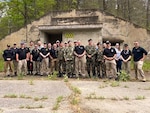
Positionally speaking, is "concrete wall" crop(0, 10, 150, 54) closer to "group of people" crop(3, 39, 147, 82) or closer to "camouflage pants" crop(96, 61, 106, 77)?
"group of people" crop(3, 39, 147, 82)

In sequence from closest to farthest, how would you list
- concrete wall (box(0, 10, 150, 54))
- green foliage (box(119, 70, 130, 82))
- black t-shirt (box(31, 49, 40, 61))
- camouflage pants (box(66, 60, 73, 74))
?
green foliage (box(119, 70, 130, 82)), camouflage pants (box(66, 60, 73, 74)), black t-shirt (box(31, 49, 40, 61)), concrete wall (box(0, 10, 150, 54))

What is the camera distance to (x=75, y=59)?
15.9 m

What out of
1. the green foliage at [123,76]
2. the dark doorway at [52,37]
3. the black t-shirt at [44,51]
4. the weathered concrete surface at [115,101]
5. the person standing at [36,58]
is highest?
the dark doorway at [52,37]

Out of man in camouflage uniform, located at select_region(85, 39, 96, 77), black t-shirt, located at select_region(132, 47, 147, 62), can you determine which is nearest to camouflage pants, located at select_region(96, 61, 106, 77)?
man in camouflage uniform, located at select_region(85, 39, 96, 77)

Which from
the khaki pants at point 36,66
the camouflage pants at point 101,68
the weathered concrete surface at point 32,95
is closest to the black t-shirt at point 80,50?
the camouflage pants at point 101,68

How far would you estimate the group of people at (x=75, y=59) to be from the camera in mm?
15398

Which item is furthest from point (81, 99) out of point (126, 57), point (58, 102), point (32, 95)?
point (126, 57)

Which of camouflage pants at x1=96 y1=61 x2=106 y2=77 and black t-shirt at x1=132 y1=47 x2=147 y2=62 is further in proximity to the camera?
camouflage pants at x1=96 y1=61 x2=106 y2=77

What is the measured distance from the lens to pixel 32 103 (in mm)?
8703

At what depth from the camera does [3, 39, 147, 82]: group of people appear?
50.5ft

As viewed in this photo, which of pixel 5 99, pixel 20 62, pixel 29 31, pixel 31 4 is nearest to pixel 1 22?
pixel 31 4

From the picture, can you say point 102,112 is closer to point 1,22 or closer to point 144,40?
point 144,40

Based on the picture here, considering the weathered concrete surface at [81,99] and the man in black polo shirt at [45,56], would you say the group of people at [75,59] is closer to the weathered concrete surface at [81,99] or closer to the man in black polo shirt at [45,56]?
the man in black polo shirt at [45,56]

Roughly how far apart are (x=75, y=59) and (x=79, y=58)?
0.80 feet
